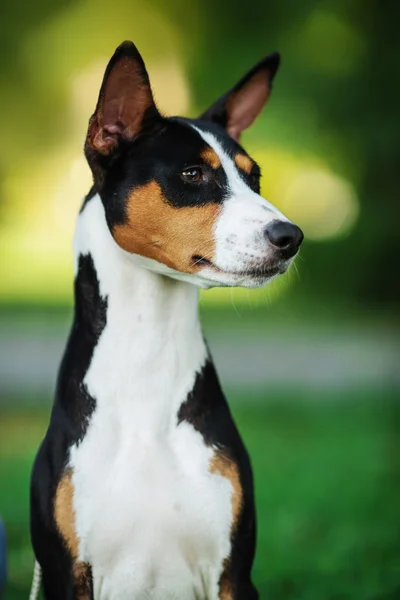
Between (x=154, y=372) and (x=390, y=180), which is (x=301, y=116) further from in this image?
(x=154, y=372)

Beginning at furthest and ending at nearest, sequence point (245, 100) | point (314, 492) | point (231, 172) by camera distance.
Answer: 1. point (314, 492)
2. point (245, 100)
3. point (231, 172)

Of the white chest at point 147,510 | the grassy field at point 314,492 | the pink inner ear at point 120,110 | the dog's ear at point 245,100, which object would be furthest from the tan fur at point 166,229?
the grassy field at point 314,492

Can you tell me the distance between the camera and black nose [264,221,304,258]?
9.30ft

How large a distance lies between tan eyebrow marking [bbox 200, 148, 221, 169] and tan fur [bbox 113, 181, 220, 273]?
15 cm

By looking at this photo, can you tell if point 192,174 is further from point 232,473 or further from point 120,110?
point 232,473

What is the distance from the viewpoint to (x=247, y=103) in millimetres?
3615

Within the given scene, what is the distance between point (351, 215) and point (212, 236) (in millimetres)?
9626

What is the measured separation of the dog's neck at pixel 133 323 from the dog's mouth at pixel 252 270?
0.23 m

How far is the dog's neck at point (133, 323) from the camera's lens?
3.12 metres

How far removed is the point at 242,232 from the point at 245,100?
36.1 inches

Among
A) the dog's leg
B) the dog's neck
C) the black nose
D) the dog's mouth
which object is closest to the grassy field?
the dog's leg

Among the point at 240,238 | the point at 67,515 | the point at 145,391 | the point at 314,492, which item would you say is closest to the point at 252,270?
the point at 240,238

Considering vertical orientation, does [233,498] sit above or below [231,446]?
below

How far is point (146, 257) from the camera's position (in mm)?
3037
